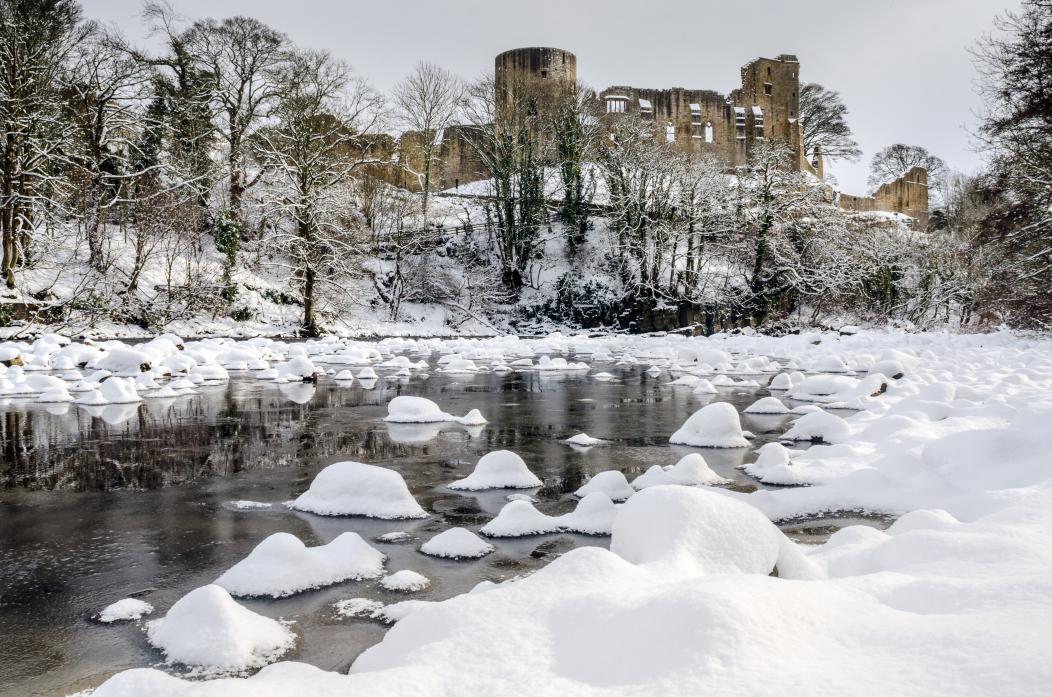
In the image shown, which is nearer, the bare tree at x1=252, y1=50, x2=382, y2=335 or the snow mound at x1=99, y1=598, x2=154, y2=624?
the snow mound at x1=99, y1=598, x2=154, y2=624

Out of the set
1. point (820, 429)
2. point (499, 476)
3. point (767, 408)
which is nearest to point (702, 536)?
point (499, 476)

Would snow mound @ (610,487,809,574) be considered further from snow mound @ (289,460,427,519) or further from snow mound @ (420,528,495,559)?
snow mound @ (289,460,427,519)

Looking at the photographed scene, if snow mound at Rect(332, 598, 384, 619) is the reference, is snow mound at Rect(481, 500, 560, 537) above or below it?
above

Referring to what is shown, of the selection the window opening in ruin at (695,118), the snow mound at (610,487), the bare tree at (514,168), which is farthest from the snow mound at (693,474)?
the window opening in ruin at (695,118)

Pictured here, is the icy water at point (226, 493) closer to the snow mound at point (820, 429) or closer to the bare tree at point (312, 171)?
the snow mound at point (820, 429)

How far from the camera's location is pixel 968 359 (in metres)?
13.8

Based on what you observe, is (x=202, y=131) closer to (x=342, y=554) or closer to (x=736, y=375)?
(x=736, y=375)

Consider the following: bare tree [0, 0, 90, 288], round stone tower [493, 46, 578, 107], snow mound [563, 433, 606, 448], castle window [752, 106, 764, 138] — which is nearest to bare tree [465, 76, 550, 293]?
round stone tower [493, 46, 578, 107]

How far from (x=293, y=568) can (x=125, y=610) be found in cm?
67

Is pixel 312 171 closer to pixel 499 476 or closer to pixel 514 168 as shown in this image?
pixel 514 168

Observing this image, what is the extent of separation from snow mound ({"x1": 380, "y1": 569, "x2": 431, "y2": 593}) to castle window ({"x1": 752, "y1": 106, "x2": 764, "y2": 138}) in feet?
187

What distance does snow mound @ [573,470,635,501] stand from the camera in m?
4.55

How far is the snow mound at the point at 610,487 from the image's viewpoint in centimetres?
455

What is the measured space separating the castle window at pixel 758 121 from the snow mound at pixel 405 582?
5693 centimetres
